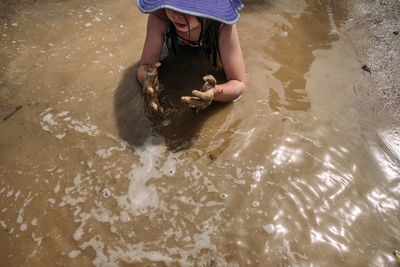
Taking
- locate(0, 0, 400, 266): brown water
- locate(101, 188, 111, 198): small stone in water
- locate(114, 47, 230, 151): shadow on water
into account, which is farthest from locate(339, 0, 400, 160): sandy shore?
locate(101, 188, 111, 198): small stone in water

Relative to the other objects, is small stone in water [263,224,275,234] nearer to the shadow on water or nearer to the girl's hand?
the shadow on water

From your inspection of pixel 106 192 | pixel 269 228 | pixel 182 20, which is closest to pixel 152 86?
pixel 182 20

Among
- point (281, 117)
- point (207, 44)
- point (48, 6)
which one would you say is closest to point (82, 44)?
point (48, 6)

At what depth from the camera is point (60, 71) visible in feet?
7.32

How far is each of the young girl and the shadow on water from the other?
0.43 ft

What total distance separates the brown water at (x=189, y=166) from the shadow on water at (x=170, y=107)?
0.01m

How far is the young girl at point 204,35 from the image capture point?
4.85ft

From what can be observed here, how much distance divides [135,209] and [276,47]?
1990 millimetres

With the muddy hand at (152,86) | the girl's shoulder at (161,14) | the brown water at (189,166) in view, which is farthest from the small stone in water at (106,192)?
the girl's shoulder at (161,14)

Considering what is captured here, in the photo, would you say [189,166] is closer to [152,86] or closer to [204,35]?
[152,86]

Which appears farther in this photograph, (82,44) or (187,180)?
(82,44)

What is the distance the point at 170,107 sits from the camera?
6.42ft

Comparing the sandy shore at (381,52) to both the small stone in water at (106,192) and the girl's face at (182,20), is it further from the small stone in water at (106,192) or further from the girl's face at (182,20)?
the small stone in water at (106,192)

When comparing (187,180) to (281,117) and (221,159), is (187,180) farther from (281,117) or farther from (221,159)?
(281,117)
